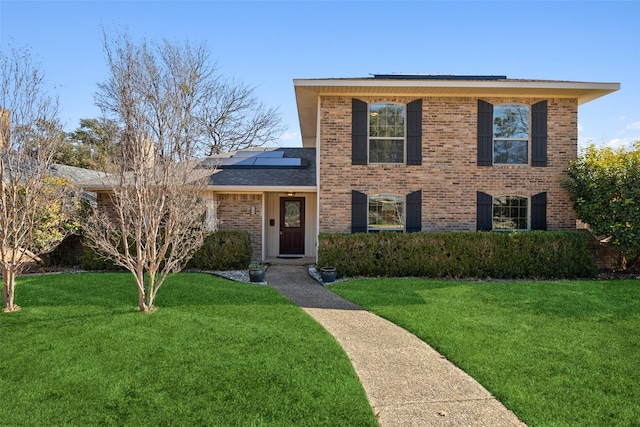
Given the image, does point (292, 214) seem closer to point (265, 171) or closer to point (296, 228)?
point (296, 228)

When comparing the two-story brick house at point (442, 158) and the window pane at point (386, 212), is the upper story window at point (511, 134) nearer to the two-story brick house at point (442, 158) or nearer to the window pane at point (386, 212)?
the two-story brick house at point (442, 158)

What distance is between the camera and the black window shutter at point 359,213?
35.6ft

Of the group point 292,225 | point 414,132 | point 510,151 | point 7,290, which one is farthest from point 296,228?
point 7,290

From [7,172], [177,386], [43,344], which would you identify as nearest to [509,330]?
[177,386]

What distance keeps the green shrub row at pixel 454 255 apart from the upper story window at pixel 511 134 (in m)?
2.43

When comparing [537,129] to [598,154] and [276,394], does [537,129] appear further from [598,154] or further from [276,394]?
[276,394]

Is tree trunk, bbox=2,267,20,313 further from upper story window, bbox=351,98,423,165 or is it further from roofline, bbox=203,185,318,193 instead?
upper story window, bbox=351,98,423,165

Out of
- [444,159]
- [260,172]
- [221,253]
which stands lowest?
[221,253]

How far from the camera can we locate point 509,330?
5441 mm

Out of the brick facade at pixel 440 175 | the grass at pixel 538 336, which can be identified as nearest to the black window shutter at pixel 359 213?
the brick facade at pixel 440 175

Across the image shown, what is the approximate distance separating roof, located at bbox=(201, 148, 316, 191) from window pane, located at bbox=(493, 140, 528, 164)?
557cm

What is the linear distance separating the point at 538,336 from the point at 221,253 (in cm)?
821

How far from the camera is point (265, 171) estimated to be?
1347 cm

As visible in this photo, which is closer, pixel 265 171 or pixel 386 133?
pixel 386 133
